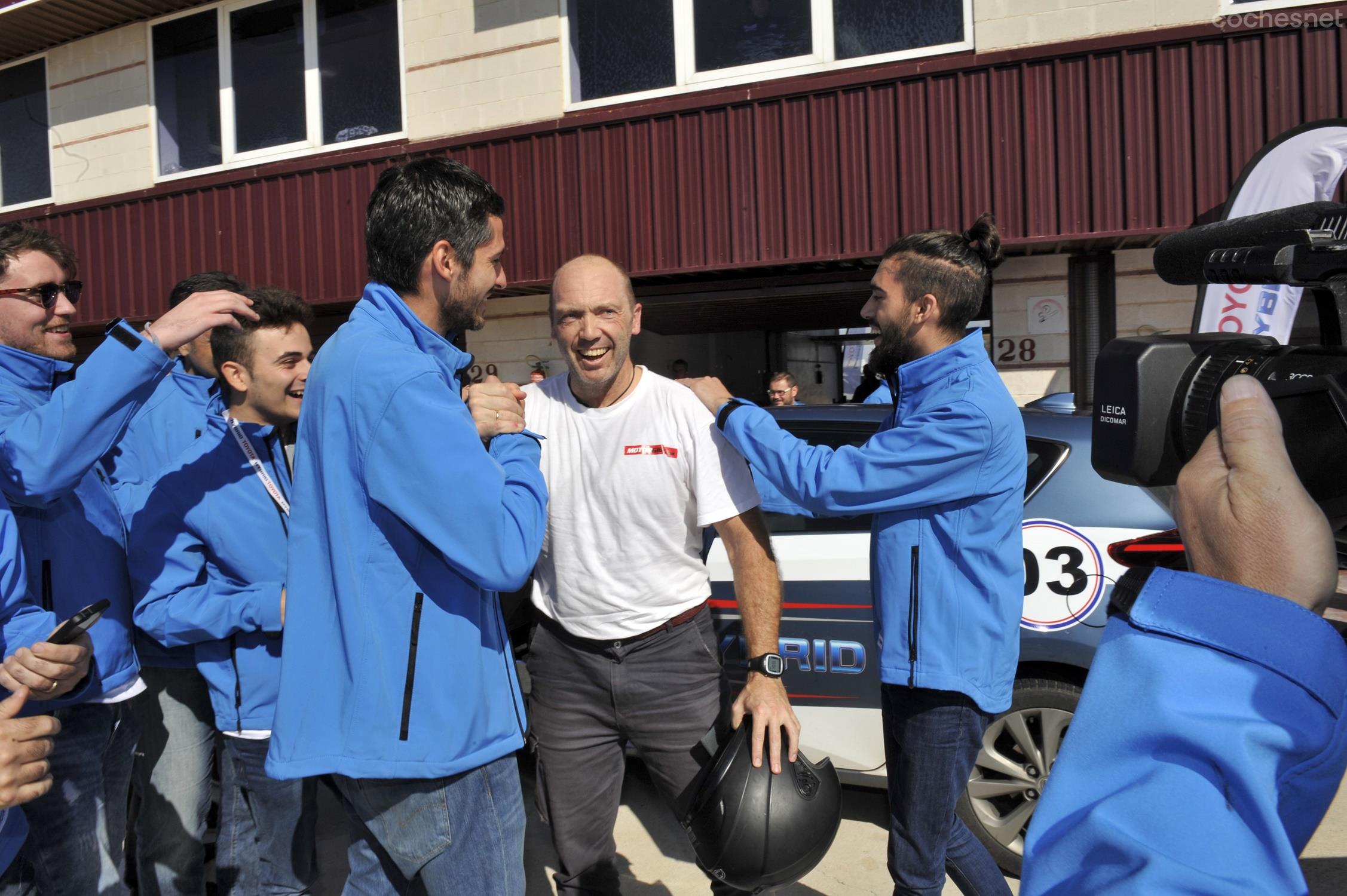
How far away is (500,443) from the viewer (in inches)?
68.3

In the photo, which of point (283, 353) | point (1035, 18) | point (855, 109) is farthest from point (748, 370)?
point (283, 353)

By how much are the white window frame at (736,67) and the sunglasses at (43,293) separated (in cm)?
641

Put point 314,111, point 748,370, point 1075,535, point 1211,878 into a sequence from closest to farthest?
1. point 1211,878
2. point 1075,535
3. point 314,111
4. point 748,370

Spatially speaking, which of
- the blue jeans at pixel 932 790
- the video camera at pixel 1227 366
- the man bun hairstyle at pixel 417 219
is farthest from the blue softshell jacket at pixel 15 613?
the video camera at pixel 1227 366

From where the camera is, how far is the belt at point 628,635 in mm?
2371

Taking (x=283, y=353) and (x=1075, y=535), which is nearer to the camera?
(x=283, y=353)

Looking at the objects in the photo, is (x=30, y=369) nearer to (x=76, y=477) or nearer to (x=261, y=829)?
(x=76, y=477)

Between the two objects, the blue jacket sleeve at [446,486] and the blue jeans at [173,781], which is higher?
the blue jacket sleeve at [446,486]

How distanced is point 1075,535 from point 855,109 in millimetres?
5201

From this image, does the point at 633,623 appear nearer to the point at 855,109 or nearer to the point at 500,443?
the point at 500,443

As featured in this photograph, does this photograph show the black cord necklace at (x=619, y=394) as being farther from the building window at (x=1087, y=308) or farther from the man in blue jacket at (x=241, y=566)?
the building window at (x=1087, y=308)

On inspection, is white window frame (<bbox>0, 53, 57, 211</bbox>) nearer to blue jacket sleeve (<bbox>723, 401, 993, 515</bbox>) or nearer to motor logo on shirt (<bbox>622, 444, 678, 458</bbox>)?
motor logo on shirt (<bbox>622, 444, 678, 458</bbox>)

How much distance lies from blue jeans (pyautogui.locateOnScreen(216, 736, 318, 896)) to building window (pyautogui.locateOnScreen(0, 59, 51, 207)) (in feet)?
35.6

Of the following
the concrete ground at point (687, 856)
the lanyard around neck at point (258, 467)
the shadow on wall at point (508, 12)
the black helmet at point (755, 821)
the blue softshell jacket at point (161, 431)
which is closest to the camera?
the black helmet at point (755, 821)
